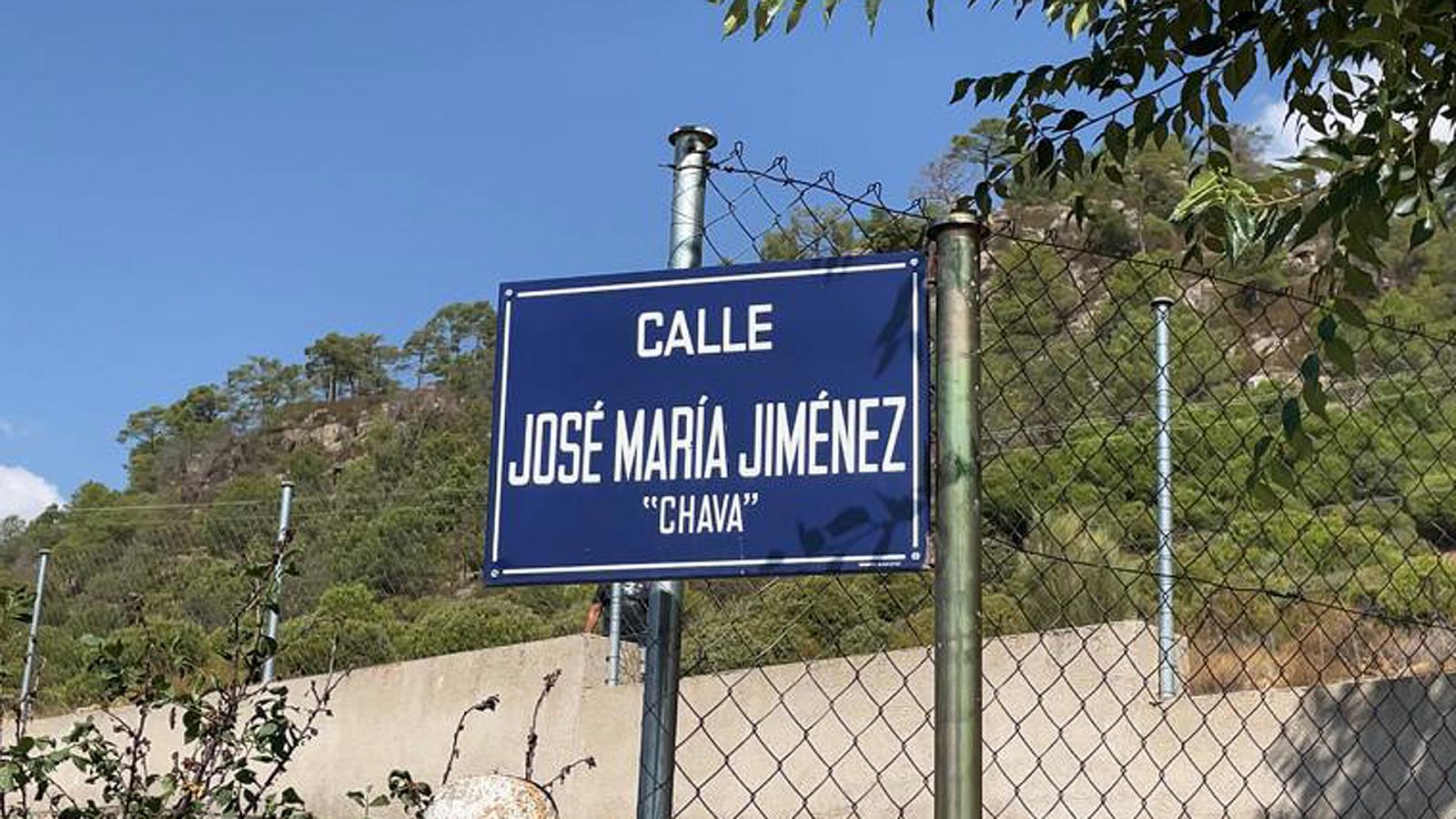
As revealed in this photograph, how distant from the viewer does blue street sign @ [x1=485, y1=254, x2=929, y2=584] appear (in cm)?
193

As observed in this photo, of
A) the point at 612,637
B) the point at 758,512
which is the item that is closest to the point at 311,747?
the point at 612,637

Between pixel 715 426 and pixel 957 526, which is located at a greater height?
pixel 715 426

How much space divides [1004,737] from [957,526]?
11.5ft

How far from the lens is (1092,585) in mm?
6703

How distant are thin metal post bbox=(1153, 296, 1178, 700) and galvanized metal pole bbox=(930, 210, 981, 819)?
9.17 ft

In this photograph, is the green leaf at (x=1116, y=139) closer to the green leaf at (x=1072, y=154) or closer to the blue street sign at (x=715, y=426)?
the green leaf at (x=1072, y=154)

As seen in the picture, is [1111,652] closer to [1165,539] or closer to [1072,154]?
[1165,539]

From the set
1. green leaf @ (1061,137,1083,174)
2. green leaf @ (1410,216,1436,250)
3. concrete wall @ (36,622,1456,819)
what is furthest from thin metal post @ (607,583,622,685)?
green leaf @ (1410,216,1436,250)

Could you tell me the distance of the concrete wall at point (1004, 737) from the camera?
4285 mm

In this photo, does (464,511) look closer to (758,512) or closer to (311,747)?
(311,747)

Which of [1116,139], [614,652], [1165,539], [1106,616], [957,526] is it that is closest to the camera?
[957,526]

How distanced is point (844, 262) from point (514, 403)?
1.62 ft

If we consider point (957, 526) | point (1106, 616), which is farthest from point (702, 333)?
point (1106, 616)

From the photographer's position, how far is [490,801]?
2.24 meters
